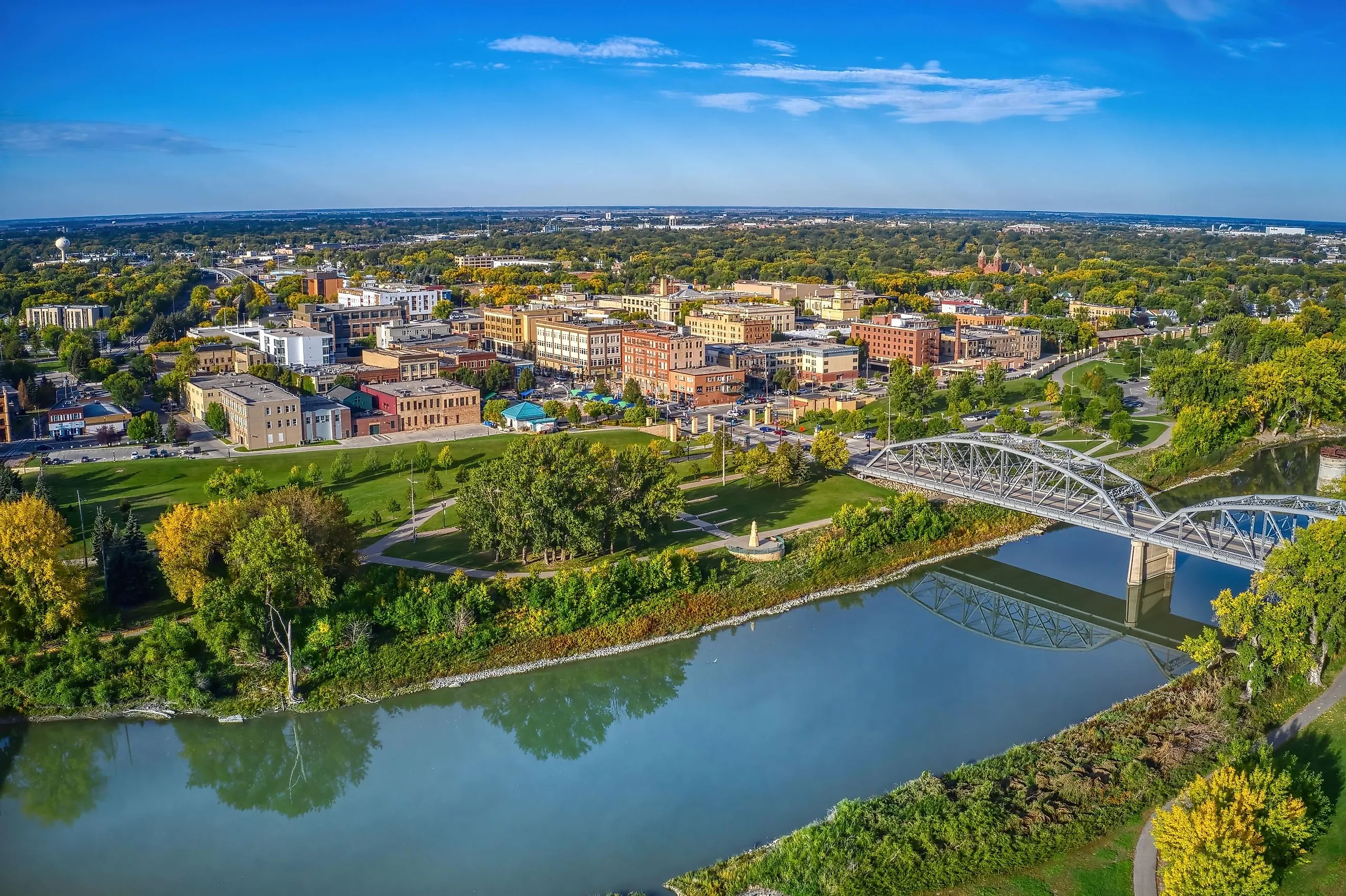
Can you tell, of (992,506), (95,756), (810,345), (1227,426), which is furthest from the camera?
(810,345)

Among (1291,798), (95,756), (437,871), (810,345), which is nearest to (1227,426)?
(810,345)

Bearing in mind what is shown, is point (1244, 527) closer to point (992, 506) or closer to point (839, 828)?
point (992, 506)

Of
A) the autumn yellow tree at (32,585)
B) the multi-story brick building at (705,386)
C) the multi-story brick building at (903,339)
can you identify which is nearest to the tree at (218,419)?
the multi-story brick building at (705,386)

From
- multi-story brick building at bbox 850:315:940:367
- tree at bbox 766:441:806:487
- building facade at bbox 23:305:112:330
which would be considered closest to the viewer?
tree at bbox 766:441:806:487

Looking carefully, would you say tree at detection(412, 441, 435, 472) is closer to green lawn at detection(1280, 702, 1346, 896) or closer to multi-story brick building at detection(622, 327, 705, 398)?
multi-story brick building at detection(622, 327, 705, 398)

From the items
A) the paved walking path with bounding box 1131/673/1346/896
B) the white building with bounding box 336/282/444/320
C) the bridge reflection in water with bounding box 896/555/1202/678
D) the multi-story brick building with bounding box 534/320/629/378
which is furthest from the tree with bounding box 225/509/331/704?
the white building with bounding box 336/282/444/320

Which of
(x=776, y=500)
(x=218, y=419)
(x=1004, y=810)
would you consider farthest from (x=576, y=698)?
(x=218, y=419)
